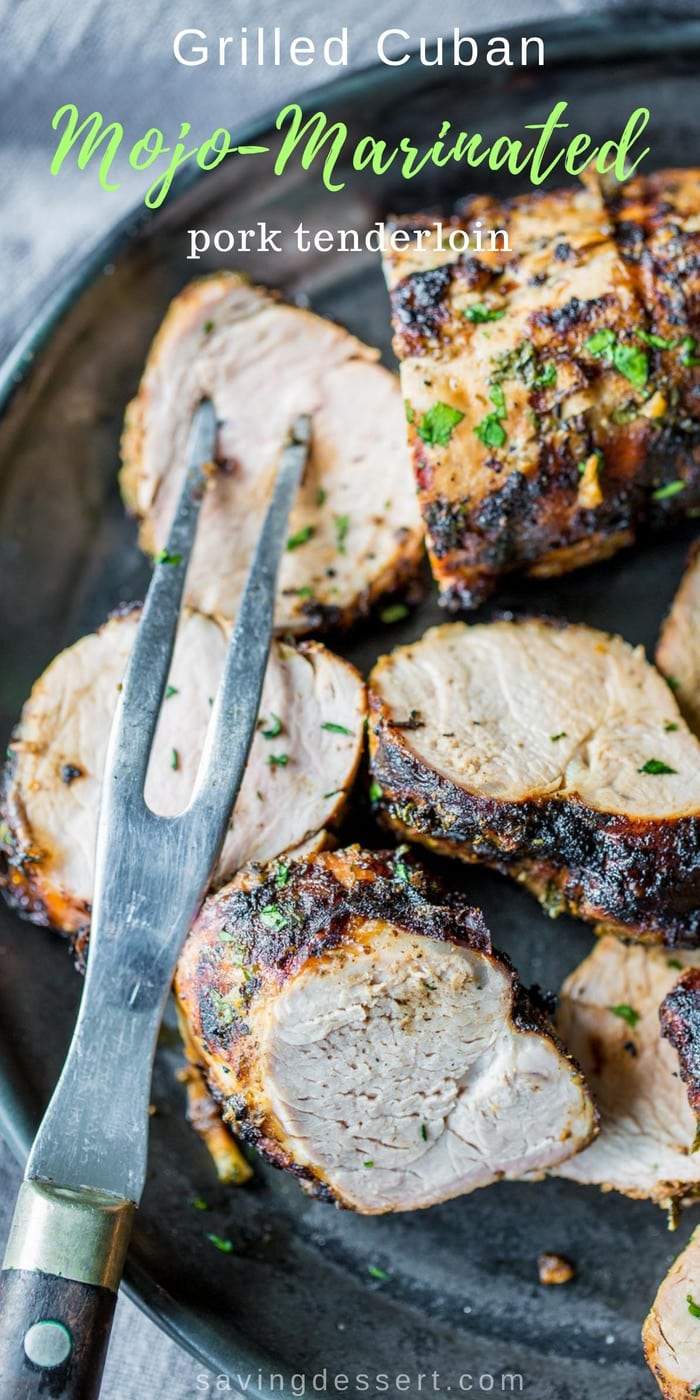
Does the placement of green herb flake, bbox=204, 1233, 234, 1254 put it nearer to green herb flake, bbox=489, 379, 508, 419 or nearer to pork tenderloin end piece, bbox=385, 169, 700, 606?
pork tenderloin end piece, bbox=385, 169, 700, 606

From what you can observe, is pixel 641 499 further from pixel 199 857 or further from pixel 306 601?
pixel 199 857

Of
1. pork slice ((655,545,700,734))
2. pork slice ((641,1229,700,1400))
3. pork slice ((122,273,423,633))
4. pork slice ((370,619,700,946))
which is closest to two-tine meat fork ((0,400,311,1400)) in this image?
pork slice ((122,273,423,633))

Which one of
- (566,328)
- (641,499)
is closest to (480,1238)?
(641,499)

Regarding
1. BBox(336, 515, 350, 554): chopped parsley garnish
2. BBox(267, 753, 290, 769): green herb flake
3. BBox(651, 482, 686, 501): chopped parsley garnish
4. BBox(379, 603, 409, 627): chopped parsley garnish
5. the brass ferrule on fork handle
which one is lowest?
the brass ferrule on fork handle

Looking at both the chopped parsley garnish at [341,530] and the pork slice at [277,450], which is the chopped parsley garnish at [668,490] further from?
the chopped parsley garnish at [341,530]

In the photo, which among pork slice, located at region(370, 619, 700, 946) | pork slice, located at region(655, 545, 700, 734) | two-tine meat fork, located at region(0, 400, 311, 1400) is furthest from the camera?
pork slice, located at region(655, 545, 700, 734)

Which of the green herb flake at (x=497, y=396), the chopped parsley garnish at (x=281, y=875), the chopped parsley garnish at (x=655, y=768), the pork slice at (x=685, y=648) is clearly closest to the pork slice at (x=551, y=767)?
the chopped parsley garnish at (x=655, y=768)
